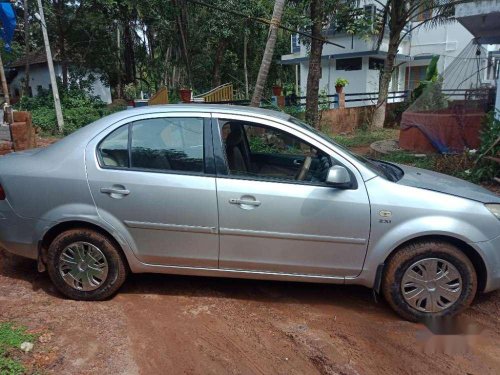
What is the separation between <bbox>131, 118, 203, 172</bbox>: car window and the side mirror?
102 centimetres

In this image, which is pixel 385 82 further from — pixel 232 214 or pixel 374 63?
pixel 232 214

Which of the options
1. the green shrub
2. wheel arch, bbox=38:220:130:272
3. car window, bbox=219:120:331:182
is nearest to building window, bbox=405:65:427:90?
the green shrub

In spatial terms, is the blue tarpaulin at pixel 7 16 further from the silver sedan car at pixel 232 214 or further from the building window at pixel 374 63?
the building window at pixel 374 63

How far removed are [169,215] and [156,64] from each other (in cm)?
1936

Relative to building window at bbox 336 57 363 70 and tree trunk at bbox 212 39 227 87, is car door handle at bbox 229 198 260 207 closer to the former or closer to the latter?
tree trunk at bbox 212 39 227 87

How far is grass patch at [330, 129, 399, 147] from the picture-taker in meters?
14.2

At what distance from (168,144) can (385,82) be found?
15.2 metres

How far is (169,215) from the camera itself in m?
3.52

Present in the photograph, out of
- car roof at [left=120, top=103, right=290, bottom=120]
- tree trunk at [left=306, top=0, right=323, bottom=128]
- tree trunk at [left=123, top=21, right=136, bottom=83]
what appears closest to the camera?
car roof at [left=120, top=103, right=290, bottom=120]

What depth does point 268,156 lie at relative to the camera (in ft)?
13.9

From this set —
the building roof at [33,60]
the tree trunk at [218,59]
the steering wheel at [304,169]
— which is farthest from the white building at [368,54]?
the steering wheel at [304,169]

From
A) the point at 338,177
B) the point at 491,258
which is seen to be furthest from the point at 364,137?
the point at 338,177

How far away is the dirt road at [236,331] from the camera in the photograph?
2959mm

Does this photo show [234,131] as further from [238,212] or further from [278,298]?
[278,298]
